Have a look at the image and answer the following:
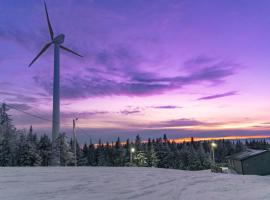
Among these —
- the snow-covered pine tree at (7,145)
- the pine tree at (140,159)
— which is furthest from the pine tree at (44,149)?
the pine tree at (140,159)

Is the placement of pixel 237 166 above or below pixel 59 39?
below

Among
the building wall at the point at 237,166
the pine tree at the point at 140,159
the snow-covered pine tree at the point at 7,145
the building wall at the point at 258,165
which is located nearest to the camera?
the building wall at the point at 258,165

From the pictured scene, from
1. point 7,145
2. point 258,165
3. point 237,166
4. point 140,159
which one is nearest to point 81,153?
point 140,159

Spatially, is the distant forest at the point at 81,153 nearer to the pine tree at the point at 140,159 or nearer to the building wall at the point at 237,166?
the pine tree at the point at 140,159

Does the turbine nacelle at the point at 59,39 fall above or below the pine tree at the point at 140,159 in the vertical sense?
above

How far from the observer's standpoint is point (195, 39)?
2394 cm

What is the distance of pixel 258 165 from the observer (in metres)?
38.5

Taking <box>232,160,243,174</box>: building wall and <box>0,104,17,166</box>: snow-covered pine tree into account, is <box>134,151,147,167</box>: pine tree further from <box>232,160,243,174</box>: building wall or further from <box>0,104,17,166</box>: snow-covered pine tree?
<box>0,104,17,166</box>: snow-covered pine tree

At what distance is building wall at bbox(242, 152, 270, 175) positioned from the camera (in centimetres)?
3775

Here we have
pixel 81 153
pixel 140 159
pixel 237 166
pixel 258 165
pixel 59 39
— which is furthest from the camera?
pixel 81 153

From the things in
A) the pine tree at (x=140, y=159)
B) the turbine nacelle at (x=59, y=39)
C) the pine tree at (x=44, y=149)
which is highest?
the turbine nacelle at (x=59, y=39)

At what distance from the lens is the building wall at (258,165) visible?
124 feet

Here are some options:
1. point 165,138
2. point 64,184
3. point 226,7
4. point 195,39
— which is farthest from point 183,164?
point 64,184

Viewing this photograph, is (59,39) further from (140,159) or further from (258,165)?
(140,159)
